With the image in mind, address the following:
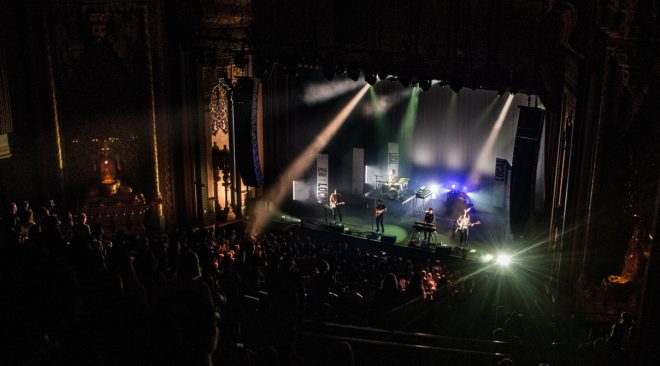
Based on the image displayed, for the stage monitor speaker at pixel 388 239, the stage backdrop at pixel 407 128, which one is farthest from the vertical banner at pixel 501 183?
the stage monitor speaker at pixel 388 239

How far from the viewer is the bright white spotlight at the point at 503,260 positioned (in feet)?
43.5

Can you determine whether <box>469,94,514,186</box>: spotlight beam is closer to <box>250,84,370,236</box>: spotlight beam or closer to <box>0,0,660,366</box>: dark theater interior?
Answer: <box>0,0,660,366</box>: dark theater interior

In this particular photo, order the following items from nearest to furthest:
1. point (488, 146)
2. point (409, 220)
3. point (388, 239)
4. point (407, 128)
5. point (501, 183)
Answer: point (388, 239), point (409, 220), point (501, 183), point (488, 146), point (407, 128)

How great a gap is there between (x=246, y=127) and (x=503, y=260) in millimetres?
6928

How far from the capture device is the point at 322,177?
63.0 feet

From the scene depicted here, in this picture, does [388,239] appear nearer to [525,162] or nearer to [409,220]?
[409,220]

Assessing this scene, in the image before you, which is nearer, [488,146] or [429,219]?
[429,219]

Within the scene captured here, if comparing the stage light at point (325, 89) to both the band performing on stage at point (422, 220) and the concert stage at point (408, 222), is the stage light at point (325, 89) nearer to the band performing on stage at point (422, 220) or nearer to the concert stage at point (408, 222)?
the band performing on stage at point (422, 220)

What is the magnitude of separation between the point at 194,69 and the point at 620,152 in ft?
34.2

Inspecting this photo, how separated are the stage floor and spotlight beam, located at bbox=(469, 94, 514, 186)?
35.9 inches

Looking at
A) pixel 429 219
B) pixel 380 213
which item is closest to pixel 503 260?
pixel 429 219

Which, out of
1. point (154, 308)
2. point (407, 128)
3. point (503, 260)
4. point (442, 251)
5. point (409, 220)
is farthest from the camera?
point (407, 128)

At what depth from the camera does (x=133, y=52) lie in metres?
14.4

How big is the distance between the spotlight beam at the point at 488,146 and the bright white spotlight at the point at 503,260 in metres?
5.76
